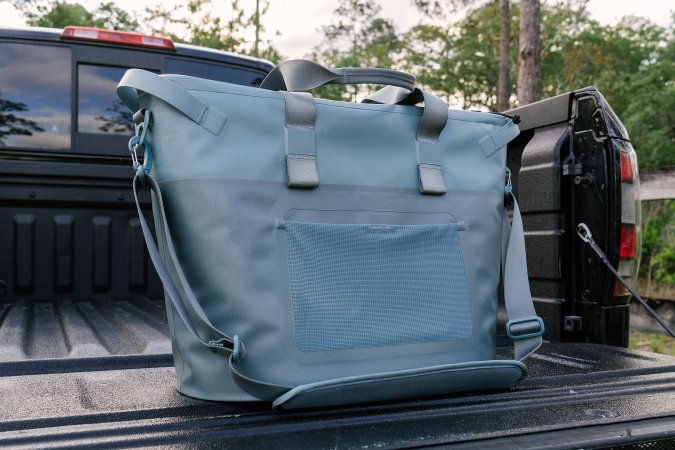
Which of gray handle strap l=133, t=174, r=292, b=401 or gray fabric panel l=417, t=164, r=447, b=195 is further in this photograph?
gray fabric panel l=417, t=164, r=447, b=195

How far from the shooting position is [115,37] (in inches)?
108

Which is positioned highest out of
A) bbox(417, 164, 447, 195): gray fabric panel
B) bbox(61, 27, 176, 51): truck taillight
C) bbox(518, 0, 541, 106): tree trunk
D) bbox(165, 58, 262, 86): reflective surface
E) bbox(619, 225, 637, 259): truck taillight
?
bbox(518, 0, 541, 106): tree trunk

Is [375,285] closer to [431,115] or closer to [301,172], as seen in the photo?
[301,172]

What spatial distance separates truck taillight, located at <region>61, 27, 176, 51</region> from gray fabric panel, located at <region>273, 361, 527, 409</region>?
2.11 meters

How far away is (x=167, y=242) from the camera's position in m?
1.17

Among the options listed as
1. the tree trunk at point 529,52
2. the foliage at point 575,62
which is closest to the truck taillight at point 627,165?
the tree trunk at point 529,52

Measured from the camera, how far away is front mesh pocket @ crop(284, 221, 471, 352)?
3.98 ft

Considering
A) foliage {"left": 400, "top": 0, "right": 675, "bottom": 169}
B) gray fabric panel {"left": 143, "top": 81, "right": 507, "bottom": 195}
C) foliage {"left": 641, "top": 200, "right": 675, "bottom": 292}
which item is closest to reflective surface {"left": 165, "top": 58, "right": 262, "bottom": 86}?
gray fabric panel {"left": 143, "top": 81, "right": 507, "bottom": 195}

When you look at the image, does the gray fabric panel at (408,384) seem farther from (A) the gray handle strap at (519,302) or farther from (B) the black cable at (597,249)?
(B) the black cable at (597,249)

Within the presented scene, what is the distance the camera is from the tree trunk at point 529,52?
8266mm

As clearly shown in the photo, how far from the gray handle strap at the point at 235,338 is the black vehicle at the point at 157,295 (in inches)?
2.5

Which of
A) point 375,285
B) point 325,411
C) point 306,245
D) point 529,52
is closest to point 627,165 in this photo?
point 375,285

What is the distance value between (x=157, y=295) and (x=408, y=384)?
189cm

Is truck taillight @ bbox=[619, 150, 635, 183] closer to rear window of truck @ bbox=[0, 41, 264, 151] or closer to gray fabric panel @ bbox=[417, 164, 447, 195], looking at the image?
gray fabric panel @ bbox=[417, 164, 447, 195]
